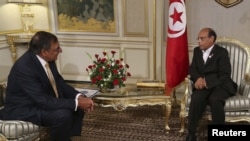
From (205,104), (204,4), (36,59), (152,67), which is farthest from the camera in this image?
(152,67)

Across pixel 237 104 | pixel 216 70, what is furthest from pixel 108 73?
pixel 237 104

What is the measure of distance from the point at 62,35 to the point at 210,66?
9.27ft

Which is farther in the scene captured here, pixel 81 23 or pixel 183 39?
pixel 81 23

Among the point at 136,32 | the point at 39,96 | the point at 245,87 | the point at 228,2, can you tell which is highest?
the point at 228,2

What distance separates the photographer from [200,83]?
2.68 m

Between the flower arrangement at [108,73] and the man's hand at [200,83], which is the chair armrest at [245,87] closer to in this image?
the man's hand at [200,83]

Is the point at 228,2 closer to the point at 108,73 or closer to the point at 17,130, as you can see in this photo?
the point at 108,73

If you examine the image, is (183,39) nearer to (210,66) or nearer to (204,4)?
(210,66)

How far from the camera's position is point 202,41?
2.77m

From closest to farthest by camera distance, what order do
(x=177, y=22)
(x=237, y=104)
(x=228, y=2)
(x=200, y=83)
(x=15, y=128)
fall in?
(x=15, y=128) → (x=237, y=104) → (x=200, y=83) → (x=177, y=22) → (x=228, y=2)

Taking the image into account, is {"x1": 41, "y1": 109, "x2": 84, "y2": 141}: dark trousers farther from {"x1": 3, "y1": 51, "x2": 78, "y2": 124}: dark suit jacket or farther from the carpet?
the carpet

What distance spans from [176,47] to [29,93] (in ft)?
5.56

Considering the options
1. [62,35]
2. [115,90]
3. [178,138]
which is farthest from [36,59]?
[62,35]

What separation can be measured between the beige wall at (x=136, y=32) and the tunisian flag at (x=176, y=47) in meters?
0.76
